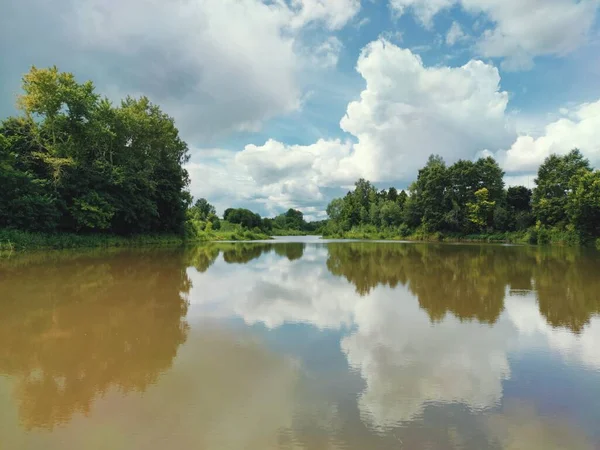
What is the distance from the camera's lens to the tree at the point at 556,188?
139 ft

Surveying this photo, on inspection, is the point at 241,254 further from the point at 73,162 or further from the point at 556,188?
the point at 556,188

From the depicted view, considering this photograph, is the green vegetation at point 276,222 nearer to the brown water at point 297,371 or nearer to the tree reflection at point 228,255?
the tree reflection at point 228,255

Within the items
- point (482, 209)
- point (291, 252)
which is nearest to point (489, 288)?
point (291, 252)

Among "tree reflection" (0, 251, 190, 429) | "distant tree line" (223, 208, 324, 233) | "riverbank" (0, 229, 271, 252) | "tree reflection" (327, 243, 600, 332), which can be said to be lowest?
"tree reflection" (0, 251, 190, 429)

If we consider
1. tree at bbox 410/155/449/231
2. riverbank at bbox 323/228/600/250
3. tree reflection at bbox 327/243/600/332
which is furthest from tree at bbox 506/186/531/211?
tree reflection at bbox 327/243/600/332

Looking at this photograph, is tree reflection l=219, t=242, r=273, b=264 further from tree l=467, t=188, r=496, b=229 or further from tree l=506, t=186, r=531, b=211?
tree l=506, t=186, r=531, b=211

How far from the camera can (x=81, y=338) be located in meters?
5.63

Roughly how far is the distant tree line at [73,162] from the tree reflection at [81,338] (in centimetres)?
1547

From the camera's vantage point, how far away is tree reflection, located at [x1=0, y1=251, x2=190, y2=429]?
377 cm

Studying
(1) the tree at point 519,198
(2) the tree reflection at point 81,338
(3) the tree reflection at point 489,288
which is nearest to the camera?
(2) the tree reflection at point 81,338

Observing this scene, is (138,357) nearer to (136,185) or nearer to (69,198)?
(69,198)

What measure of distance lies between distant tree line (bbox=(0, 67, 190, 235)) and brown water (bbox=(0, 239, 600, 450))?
17.6 meters

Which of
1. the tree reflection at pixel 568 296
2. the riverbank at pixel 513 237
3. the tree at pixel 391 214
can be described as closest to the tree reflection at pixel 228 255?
the tree reflection at pixel 568 296

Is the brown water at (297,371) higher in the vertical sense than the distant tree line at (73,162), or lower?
lower
